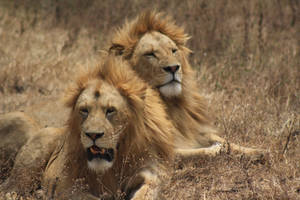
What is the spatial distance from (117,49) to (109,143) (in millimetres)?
1814

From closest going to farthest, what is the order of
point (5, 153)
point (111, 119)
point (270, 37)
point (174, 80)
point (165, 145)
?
point (111, 119) < point (165, 145) < point (5, 153) < point (174, 80) < point (270, 37)

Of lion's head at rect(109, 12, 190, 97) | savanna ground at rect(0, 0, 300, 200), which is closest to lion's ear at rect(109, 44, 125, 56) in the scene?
lion's head at rect(109, 12, 190, 97)

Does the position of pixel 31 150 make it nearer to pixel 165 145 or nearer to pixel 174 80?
pixel 165 145

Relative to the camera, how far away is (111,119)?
3922mm

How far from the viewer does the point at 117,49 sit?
546 cm

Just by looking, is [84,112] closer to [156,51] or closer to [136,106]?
[136,106]

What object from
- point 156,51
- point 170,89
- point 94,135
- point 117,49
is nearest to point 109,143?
point 94,135

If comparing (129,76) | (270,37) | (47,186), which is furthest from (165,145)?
(270,37)

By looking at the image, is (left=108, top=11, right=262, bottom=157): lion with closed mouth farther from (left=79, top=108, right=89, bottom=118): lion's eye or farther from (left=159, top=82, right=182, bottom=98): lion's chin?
(left=79, top=108, right=89, bottom=118): lion's eye

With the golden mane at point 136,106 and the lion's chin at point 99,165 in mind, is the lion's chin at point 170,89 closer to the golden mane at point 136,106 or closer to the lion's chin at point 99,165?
the golden mane at point 136,106

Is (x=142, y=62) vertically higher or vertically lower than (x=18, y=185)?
higher

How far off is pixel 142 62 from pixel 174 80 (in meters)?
0.37

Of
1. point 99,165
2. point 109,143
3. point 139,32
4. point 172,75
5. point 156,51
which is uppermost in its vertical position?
point 139,32

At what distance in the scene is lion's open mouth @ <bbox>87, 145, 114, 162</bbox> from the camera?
3.89 m
